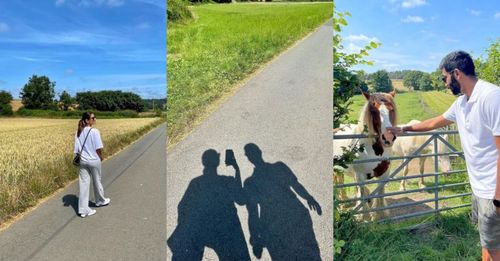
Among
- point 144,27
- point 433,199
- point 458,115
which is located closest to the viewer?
point 458,115

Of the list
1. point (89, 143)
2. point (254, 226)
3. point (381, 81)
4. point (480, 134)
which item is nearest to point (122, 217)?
point (89, 143)

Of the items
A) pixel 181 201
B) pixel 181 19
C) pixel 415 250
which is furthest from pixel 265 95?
pixel 415 250

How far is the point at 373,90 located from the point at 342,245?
1.29 meters

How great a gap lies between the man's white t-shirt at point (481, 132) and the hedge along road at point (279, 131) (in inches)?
37.9

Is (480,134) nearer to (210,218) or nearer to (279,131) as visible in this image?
(279,131)

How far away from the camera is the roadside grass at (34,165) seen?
262cm

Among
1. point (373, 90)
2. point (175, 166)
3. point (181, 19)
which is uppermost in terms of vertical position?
point (181, 19)

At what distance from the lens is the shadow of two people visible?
302cm

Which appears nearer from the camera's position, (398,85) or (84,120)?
(84,120)

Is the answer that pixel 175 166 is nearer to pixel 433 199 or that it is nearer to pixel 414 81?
pixel 414 81

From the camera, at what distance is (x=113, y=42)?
2961 millimetres

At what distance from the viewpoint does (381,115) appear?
2.98 m

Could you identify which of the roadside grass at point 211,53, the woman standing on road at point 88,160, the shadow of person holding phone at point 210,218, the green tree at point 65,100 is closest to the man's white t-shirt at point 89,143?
the woman standing on road at point 88,160

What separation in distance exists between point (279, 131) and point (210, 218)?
909 millimetres
